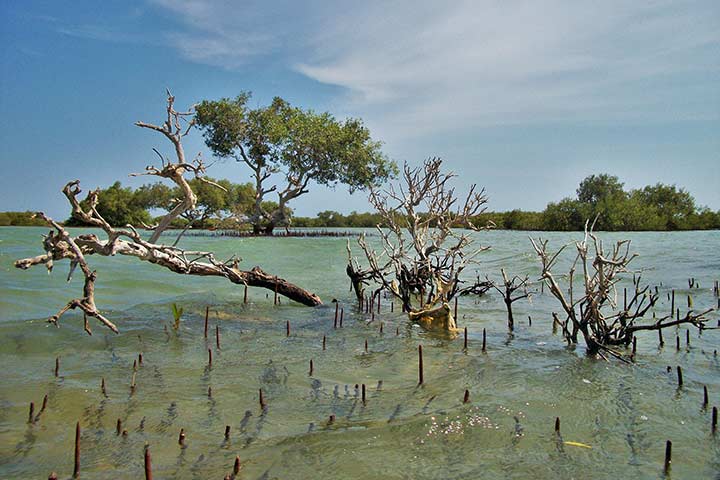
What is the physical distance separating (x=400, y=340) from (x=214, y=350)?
2854 mm

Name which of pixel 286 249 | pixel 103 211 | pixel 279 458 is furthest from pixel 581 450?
pixel 103 211

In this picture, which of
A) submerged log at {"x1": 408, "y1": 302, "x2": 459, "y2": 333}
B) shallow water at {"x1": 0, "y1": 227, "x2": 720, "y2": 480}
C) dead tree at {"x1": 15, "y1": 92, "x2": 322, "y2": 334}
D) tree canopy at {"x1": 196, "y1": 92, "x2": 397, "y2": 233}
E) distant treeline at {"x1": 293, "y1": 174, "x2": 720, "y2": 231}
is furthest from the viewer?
distant treeline at {"x1": 293, "y1": 174, "x2": 720, "y2": 231}

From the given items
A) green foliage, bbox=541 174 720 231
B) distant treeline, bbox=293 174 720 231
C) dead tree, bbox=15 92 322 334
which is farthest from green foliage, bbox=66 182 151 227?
dead tree, bbox=15 92 322 334

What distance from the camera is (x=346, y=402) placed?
525 centimetres

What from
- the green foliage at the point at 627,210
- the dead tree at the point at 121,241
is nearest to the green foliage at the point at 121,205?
the green foliage at the point at 627,210

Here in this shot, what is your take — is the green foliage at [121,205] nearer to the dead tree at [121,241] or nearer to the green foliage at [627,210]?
the green foliage at [627,210]

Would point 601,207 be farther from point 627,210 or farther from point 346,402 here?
point 346,402

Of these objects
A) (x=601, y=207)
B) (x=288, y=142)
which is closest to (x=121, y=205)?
(x=288, y=142)

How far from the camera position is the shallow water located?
398 centimetres

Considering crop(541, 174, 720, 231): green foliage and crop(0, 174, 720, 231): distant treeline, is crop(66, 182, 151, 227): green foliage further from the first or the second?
crop(541, 174, 720, 231): green foliage

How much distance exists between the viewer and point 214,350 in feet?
24.2

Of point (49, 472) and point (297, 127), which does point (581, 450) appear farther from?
point (297, 127)

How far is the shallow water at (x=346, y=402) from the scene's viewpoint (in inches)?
157

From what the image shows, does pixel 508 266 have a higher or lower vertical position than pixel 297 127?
lower
